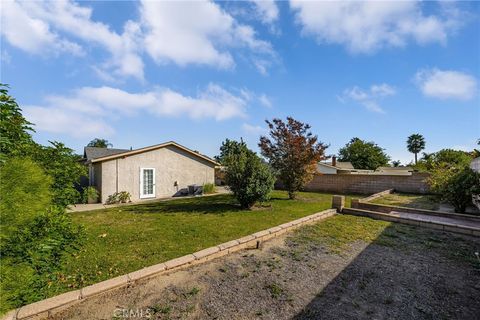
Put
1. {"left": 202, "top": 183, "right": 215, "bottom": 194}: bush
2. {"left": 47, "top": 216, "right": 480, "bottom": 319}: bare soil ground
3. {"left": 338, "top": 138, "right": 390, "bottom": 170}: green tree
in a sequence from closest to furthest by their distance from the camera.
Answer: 1. {"left": 47, "top": 216, "right": 480, "bottom": 319}: bare soil ground
2. {"left": 202, "top": 183, "right": 215, "bottom": 194}: bush
3. {"left": 338, "top": 138, "right": 390, "bottom": 170}: green tree

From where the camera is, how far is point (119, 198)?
12.9 m

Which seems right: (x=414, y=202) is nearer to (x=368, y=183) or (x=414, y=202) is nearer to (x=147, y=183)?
(x=368, y=183)

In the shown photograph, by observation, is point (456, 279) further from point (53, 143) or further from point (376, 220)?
point (53, 143)

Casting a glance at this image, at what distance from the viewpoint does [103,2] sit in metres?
6.52

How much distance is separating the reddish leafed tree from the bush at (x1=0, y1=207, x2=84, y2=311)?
32.2 ft

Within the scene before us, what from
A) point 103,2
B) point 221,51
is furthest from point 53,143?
point 221,51

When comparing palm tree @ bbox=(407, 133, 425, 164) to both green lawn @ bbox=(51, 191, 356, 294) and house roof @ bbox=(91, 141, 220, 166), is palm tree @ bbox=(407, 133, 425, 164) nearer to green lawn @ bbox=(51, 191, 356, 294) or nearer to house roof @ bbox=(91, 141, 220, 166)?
house roof @ bbox=(91, 141, 220, 166)

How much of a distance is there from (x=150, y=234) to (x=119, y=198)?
804 cm

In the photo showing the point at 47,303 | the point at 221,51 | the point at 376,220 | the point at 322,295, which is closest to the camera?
the point at 47,303

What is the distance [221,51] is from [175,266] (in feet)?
33.7

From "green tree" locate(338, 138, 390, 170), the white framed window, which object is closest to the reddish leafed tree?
the white framed window

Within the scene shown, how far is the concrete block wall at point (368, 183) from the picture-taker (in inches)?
596

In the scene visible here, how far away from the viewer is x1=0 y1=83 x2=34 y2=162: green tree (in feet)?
9.69

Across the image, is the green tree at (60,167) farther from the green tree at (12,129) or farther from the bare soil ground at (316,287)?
the bare soil ground at (316,287)
